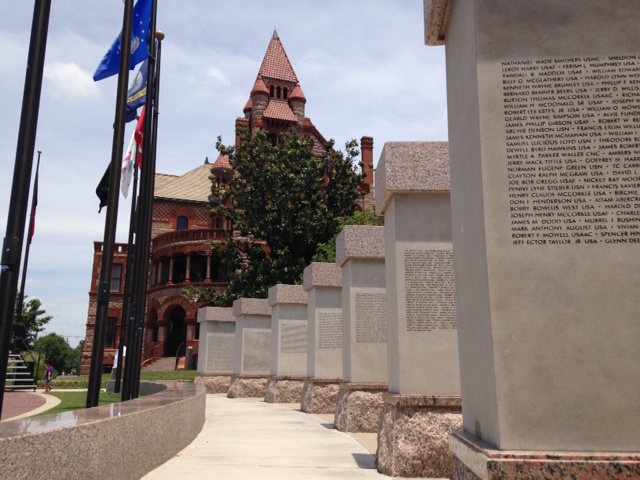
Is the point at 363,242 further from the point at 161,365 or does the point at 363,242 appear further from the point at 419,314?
the point at 161,365

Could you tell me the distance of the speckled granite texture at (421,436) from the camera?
6.80 m

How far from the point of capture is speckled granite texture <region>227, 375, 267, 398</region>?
74.0 ft

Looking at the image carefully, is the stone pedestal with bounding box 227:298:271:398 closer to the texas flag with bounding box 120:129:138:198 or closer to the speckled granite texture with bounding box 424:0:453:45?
the texas flag with bounding box 120:129:138:198

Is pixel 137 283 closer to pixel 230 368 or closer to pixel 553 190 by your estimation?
pixel 553 190

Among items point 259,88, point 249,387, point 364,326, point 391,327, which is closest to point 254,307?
Result: point 249,387

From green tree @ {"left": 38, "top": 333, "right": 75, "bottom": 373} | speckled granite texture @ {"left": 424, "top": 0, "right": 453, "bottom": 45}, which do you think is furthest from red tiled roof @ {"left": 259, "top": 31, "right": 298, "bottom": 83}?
green tree @ {"left": 38, "top": 333, "right": 75, "bottom": 373}

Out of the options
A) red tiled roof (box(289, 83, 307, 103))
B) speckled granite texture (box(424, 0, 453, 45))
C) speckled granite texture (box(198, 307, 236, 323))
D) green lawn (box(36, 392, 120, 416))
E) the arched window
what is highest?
red tiled roof (box(289, 83, 307, 103))

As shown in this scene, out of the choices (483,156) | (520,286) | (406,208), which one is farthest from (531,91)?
(406,208)

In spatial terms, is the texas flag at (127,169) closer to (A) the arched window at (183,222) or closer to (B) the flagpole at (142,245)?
(B) the flagpole at (142,245)

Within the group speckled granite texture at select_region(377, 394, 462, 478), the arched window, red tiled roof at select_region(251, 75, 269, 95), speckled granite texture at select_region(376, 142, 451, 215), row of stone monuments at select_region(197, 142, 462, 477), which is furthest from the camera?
the arched window

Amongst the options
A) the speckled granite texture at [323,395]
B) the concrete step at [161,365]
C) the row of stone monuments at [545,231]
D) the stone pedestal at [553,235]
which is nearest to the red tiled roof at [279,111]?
the concrete step at [161,365]

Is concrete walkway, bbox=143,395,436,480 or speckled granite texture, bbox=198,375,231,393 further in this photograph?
speckled granite texture, bbox=198,375,231,393

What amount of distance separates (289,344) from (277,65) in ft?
137

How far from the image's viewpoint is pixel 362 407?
1107 centimetres
